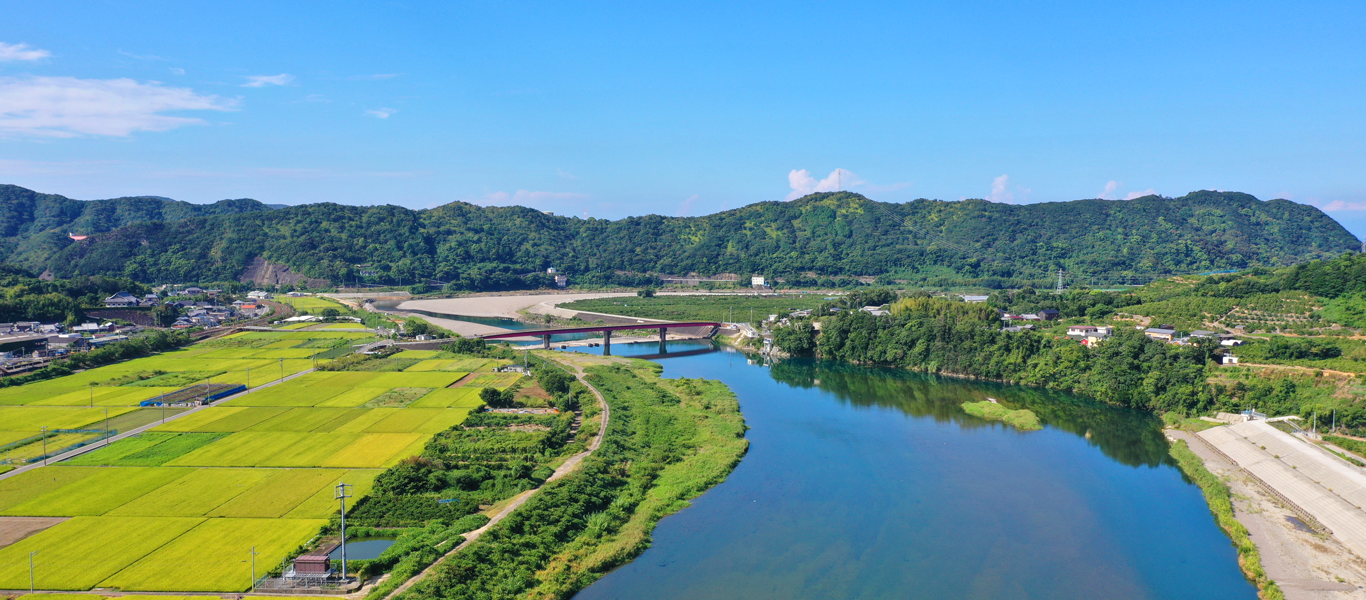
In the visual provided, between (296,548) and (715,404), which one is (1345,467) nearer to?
(715,404)

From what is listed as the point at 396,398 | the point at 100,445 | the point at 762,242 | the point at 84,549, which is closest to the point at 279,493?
the point at 84,549

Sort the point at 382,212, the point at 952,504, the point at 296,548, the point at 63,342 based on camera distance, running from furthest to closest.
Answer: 1. the point at 382,212
2. the point at 63,342
3. the point at 952,504
4. the point at 296,548

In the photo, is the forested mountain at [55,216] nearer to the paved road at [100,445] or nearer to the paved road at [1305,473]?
the paved road at [100,445]

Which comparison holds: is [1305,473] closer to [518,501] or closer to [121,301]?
[518,501]

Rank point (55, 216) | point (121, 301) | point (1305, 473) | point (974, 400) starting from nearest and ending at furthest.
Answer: point (1305, 473), point (974, 400), point (121, 301), point (55, 216)

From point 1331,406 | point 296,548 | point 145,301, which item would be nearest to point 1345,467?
point 1331,406

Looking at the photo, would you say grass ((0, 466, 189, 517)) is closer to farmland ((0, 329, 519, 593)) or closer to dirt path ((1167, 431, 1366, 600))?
farmland ((0, 329, 519, 593))
